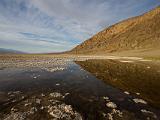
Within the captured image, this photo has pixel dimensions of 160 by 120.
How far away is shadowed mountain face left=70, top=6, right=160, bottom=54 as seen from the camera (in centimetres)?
11038

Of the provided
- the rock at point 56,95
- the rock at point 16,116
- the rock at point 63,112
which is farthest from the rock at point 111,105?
the rock at point 16,116

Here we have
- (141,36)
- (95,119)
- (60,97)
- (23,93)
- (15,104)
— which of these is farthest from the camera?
(141,36)

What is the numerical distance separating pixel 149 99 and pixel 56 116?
6.53 metres

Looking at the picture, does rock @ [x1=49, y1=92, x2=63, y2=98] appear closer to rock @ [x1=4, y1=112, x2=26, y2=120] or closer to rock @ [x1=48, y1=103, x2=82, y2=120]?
rock @ [x1=48, y1=103, x2=82, y2=120]

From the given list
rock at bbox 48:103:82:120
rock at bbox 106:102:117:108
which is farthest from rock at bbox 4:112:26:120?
rock at bbox 106:102:117:108

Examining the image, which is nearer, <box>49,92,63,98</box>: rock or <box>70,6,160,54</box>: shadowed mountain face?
<box>49,92,63,98</box>: rock

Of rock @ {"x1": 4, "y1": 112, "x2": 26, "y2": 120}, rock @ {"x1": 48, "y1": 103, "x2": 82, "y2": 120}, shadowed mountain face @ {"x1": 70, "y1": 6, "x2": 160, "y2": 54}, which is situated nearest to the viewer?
rock @ {"x1": 4, "y1": 112, "x2": 26, "y2": 120}

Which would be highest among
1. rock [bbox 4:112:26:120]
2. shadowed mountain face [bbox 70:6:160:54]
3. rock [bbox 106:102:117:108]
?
shadowed mountain face [bbox 70:6:160:54]

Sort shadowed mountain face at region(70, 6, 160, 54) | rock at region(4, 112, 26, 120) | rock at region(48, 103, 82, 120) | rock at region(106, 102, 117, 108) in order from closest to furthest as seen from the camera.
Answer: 1. rock at region(4, 112, 26, 120)
2. rock at region(48, 103, 82, 120)
3. rock at region(106, 102, 117, 108)
4. shadowed mountain face at region(70, 6, 160, 54)

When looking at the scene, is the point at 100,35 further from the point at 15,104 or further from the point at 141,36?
the point at 15,104

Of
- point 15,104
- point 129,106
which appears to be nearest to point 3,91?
point 15,104

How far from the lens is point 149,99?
38.3 feet

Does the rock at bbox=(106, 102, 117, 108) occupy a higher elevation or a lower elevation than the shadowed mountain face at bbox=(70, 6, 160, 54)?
lower

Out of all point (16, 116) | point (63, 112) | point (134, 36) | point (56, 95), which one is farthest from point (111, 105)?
point (134, 36)
